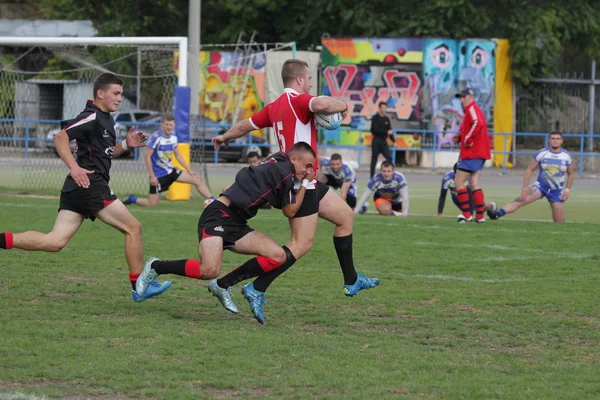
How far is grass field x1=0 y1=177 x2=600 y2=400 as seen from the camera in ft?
19.4

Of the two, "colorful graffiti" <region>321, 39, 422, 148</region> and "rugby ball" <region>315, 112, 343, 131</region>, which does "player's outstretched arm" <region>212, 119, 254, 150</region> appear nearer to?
"rugby ball" <region>315, 112, 343, 131</region>

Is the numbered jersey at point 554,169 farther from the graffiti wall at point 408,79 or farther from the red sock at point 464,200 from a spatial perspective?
the graffiti wall at point 408,79

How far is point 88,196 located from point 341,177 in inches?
389

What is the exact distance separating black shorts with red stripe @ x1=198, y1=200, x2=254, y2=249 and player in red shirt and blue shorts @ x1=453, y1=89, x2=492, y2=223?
28.2 feet

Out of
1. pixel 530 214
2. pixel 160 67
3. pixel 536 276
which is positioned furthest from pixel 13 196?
pixel 536 276

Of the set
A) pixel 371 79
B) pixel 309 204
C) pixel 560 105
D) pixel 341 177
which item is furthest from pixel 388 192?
pixel 560 105

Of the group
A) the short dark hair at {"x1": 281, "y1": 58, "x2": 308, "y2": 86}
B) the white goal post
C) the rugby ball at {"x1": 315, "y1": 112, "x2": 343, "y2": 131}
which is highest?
the white goal post

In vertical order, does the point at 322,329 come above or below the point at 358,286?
below

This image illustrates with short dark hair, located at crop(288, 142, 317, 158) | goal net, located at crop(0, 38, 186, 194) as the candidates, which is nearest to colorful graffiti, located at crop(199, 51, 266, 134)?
goal net, located at crop(0, 38, 186, 194)

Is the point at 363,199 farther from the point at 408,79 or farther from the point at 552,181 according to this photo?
the point at 408,79

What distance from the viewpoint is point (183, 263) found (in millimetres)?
8062

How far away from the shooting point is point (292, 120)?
27.4 ft

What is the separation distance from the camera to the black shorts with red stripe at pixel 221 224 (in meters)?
7.88

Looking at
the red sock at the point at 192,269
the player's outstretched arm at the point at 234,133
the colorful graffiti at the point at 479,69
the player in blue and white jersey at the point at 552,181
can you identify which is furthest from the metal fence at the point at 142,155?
the red sock at the point at 192,269
